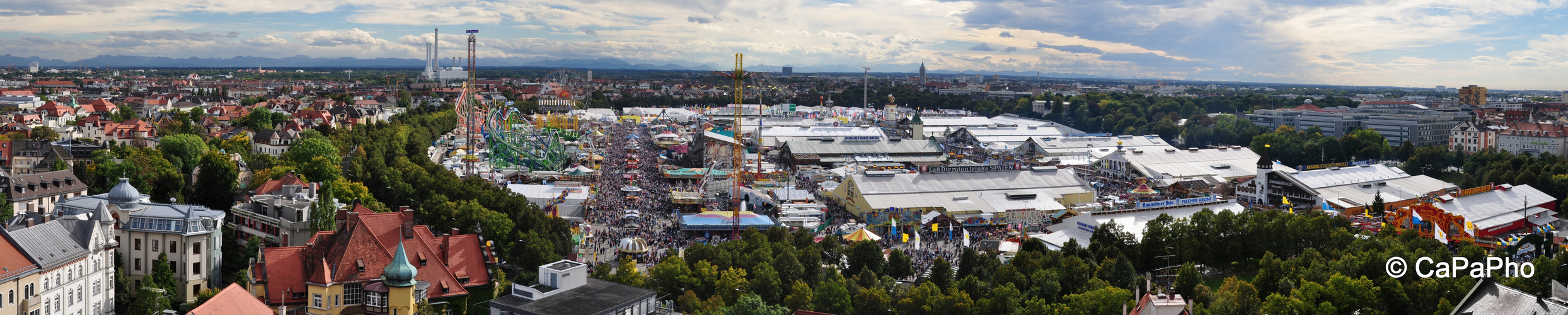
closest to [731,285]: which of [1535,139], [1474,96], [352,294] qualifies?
[352,294]

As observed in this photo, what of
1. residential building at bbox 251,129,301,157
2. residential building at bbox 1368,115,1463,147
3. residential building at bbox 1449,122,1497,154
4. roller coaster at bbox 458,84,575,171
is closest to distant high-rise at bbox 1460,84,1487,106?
residential building at bbox 1368,115,1463,147

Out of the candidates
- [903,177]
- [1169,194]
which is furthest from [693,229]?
[1169,194]

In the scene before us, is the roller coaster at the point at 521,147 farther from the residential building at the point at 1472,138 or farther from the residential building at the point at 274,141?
the residential building at the point at 1472,138

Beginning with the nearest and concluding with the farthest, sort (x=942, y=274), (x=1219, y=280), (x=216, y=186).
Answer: (x=942, y=274), (x=1219, y=280), (x=216, y=186)

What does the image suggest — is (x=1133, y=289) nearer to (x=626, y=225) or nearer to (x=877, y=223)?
(x=877, y=223)

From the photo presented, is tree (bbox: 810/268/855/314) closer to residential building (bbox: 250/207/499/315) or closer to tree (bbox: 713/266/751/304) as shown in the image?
tree (bbox: 713/266/751/304)

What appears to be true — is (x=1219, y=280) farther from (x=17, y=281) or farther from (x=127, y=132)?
(x=127, y=132)

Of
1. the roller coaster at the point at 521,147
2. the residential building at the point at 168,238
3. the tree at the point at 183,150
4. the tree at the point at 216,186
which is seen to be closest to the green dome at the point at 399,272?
the residential building at the point at 168,238
